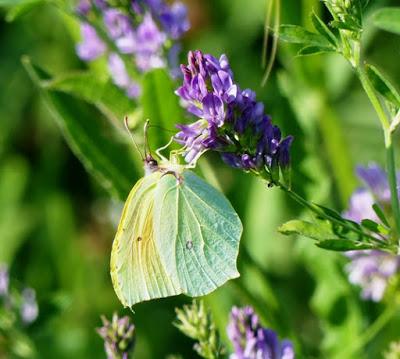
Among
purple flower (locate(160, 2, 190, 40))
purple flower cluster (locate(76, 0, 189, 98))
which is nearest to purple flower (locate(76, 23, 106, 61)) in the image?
purple flower cluster (locate(76, 0, 189, 98))

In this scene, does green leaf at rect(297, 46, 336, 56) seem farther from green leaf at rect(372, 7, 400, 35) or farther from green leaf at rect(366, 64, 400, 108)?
green leaf at rect(372, 7, 400, 35)

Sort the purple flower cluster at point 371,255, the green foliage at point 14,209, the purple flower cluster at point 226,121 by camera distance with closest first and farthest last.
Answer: the purple flower cluster at point 226,121, the purple flower cluster at point 371,255, the green foliage at point 14,209

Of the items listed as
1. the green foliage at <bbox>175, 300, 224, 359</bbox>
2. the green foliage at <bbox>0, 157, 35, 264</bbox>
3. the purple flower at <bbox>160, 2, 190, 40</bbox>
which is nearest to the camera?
the green foliage at <bbox>175, 300, 224, 359</bbox>

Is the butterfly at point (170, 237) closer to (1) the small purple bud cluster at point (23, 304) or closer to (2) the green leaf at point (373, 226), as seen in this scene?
(2) the green leaf at point (373, 226)

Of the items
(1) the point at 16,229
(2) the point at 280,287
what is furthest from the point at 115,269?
(1) the point at 16,229

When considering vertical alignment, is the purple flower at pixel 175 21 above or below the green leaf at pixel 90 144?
above

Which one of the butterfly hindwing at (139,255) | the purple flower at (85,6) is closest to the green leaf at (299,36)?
the butterfly hindwing at (139,255)

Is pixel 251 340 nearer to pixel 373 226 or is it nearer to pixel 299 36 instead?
pixel 373 226
